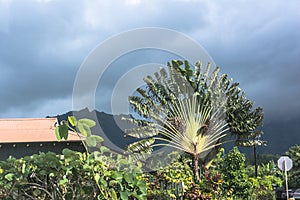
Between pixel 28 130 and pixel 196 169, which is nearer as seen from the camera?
pixel 196 169

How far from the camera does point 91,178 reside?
4285 millimetres

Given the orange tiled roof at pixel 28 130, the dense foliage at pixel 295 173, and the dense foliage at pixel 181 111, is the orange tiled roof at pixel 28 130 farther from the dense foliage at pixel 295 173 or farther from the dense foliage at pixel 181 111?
the dense foliage at pixel 295 173

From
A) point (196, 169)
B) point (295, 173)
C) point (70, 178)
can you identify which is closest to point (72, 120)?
point (70, 178)

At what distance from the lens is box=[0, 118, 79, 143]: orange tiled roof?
44.3 ft

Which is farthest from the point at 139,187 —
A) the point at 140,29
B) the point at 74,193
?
the point at 140,29

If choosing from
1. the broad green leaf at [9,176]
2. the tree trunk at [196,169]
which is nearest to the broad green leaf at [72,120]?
the broad green leaf at [9,176]

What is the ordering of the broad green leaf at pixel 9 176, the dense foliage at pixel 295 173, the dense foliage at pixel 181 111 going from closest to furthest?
the broad green leaf at pixel 9 176 < the dense foliage at pixel 181 111 < the dense foliage at pixel 295 173

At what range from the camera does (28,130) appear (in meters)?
14.8

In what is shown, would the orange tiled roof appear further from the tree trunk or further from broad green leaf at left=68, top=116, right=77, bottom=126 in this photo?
broad green leaf at left=68, top=116, right=77, bottom=126

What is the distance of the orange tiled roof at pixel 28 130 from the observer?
1351 centimetres

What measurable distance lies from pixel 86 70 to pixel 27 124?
35.9 feet

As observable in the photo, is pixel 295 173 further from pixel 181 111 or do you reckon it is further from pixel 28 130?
pixel 28 130

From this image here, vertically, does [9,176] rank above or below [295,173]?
below

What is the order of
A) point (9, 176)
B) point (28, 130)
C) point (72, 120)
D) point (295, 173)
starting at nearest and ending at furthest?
point (72, 120) < point (9, 176) < point (28, 130) < point (295, 173)
